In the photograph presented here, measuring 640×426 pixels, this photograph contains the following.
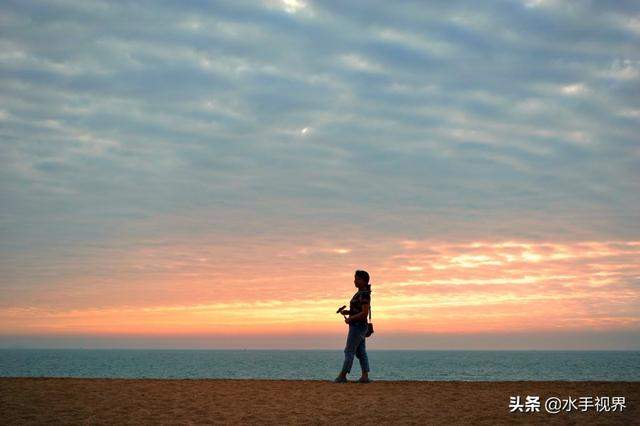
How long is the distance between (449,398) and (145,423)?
6.00 meters

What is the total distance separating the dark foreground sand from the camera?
10758mm

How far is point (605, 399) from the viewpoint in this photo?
12.4 metres

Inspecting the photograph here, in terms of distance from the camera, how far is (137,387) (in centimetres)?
1419

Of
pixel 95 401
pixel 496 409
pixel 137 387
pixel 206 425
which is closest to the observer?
pixel 206 425

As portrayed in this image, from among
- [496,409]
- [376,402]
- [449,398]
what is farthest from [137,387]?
[496,409]

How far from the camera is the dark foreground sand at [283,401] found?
10758 mm

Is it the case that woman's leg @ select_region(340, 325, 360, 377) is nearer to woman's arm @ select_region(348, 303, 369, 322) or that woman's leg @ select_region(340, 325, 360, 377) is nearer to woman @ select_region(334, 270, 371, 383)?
woman @ select_region(334, 270, 371, 383)

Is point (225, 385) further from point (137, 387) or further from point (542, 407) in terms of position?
point (542, 407)

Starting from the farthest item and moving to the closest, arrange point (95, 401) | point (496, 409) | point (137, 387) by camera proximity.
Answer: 1. point (137, 387)
2. point (95, 401)
3. point (496, 409)

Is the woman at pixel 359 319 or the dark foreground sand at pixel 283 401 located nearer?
the dark foreground sand at pixel 283 401

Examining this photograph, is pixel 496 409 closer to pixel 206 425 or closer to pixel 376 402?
pixel 376 402

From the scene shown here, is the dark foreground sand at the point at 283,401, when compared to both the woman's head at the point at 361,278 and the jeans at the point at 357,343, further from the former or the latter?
the woman's head at the point at 361,278

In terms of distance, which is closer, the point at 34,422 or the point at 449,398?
the point at 34,422

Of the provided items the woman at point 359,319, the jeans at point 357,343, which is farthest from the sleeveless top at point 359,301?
the jeans at point 357,343
